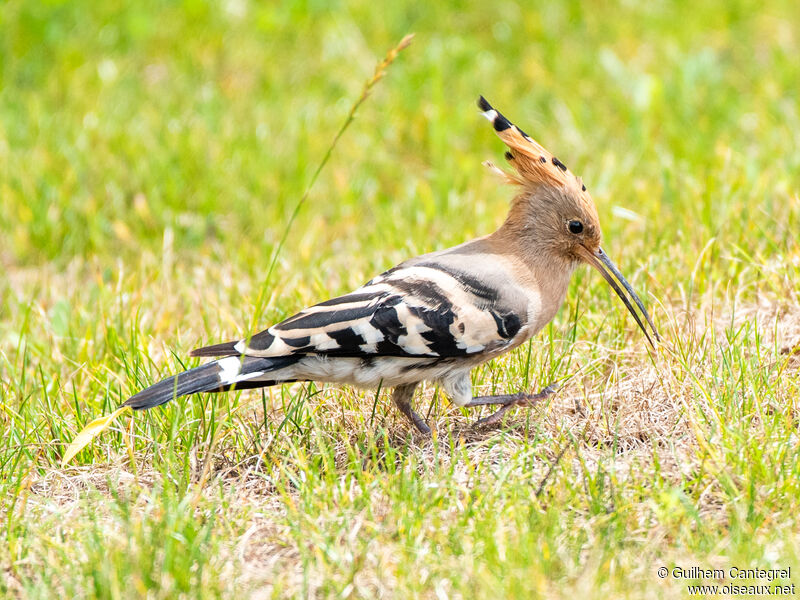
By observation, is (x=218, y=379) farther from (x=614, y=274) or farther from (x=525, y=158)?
(x=614, y=274)

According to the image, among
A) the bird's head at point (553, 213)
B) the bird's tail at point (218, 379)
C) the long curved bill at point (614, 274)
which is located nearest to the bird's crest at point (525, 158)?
the bird's head at point (553, 213)

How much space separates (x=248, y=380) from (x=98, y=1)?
5102mm

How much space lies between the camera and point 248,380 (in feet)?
10.5

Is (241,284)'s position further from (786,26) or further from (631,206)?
(786,26)

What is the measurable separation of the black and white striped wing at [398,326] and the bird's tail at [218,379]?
35mm

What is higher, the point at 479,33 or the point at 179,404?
the point at 479,33

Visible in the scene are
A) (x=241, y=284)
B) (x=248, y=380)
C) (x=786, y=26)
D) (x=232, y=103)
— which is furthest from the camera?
(x=786, y=26)

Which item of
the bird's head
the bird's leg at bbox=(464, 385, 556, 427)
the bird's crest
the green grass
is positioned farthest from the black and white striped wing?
the bird's crest

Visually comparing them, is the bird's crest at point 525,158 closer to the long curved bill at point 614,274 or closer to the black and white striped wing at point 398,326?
the long curved bill at point 614,274

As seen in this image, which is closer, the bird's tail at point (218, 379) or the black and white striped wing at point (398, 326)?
the bird's tail at point (218, 379)

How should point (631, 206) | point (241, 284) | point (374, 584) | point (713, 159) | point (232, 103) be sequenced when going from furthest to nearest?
point (232, 103) → point (713, 159) → point (631, 206) → point (241, 284) → point (374, 584)

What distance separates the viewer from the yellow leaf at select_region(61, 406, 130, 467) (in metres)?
3.12

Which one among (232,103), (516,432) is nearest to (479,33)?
(232,103)

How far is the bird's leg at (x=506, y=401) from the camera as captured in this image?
11.0 feet
